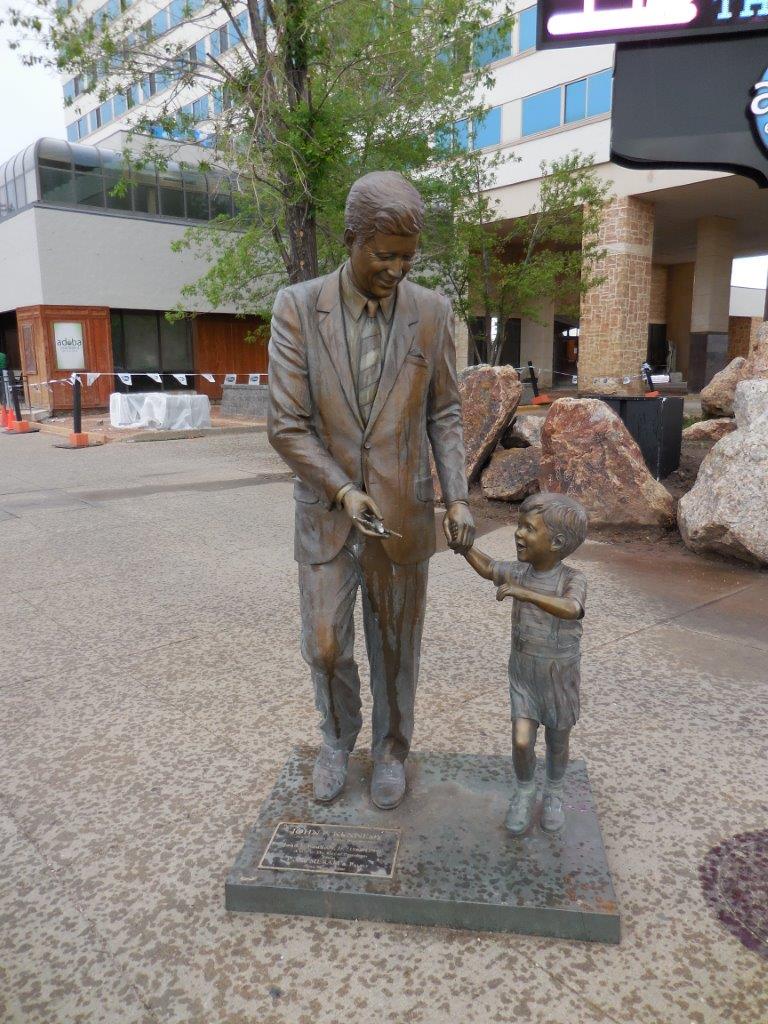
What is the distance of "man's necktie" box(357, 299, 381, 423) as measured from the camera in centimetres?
229

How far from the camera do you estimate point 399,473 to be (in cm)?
229

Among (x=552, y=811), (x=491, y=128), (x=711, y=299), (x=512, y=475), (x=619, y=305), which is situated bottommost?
(x=552, y=811)

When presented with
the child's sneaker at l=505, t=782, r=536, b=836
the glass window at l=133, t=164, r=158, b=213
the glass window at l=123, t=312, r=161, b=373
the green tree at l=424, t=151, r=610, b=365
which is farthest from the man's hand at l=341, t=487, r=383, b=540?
the glass window at l=133, t=164, r=158, b=213

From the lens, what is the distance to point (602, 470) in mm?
6641

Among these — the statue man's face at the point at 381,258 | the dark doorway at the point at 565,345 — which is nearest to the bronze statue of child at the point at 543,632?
the statue man's face at the point at 381,258

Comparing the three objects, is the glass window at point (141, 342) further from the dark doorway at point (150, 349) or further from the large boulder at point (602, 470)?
the large boulder at point (602, 470)

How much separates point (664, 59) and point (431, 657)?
5732mm

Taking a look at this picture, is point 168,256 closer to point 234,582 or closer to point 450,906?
point 234,582

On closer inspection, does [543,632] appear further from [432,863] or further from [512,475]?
[512,475]

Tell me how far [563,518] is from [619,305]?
1922 cm

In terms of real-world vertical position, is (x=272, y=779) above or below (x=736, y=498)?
below

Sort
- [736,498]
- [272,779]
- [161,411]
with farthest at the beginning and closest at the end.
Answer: [161,411] < [736,498] < [272,779]

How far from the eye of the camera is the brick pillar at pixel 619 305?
19.3m

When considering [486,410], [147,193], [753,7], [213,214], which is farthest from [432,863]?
[213,214]
